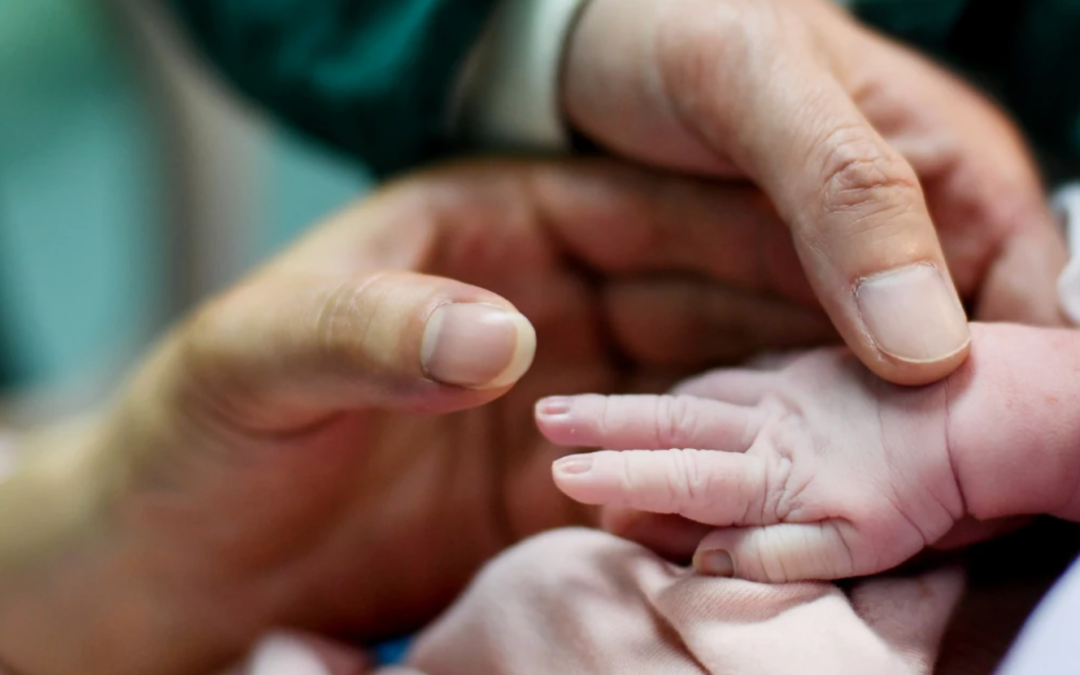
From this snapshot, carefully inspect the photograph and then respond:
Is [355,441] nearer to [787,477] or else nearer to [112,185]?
[787,477]

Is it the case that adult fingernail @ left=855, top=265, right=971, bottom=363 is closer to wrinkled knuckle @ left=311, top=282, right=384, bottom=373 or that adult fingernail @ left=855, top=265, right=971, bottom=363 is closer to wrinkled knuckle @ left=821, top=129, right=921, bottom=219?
wrinkled knuckle @ left=821, top=129, right=921, bottom=219

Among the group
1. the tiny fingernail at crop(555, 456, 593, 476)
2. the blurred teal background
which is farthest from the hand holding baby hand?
the blurred teal background

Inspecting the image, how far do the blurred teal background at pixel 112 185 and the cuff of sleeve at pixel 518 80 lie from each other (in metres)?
0.68

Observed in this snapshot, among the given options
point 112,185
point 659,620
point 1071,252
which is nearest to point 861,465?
point 659,620

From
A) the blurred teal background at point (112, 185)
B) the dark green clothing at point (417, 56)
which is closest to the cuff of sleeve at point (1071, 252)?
the dark green clothing at point (417, 56)

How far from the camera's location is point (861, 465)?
59 cm

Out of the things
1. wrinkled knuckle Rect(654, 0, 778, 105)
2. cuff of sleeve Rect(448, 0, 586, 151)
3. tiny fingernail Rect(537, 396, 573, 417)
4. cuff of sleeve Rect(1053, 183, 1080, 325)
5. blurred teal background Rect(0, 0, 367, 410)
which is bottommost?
blurred teal background Rect(0, 0, 367, 410)

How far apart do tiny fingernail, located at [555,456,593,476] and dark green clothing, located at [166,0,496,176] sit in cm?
49

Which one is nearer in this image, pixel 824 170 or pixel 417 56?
pixel 824 170

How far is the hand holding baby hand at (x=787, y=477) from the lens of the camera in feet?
1.88

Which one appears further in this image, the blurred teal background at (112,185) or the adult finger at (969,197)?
the blurred teal background at (112,185)

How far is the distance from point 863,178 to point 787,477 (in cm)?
19

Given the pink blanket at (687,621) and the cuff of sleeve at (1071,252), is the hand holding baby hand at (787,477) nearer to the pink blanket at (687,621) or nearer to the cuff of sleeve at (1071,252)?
the pink blanket at (687,621)

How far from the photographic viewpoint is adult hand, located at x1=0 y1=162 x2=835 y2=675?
757mm
